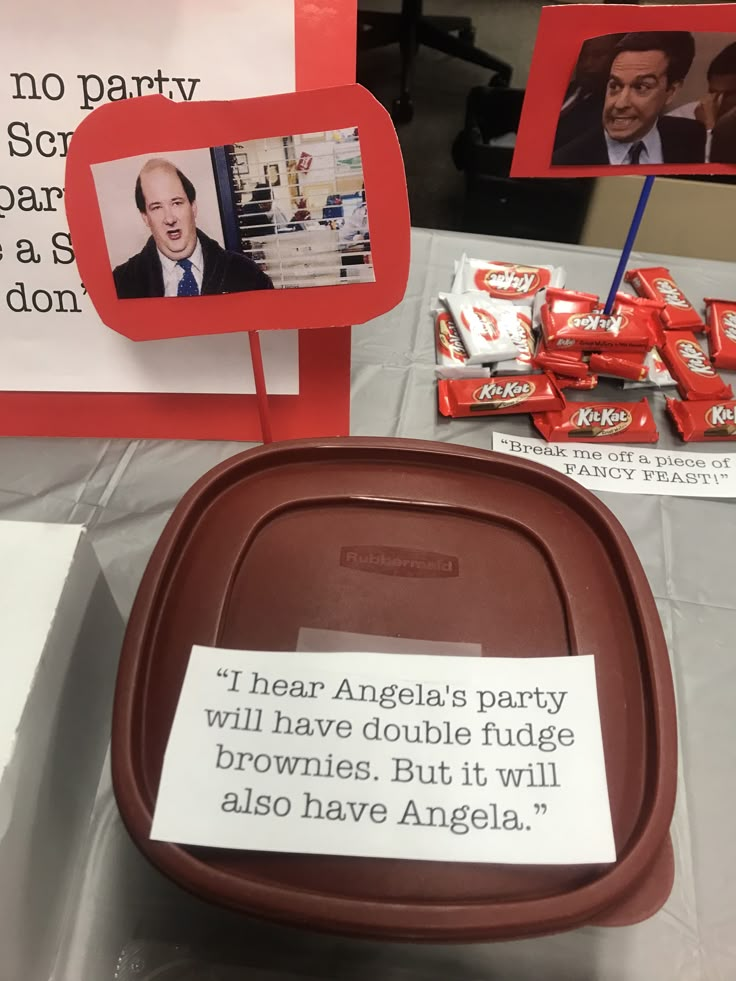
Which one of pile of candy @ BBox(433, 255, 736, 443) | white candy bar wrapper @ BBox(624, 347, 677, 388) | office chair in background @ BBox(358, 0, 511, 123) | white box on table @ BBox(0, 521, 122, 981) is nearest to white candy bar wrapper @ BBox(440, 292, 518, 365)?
pile of candy @ BBox(433, 255, 736, 443)

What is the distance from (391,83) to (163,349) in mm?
1927

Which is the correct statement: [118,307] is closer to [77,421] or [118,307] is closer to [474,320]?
[77,421]

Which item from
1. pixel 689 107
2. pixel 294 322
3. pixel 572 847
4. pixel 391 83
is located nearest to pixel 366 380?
pixel 294 322

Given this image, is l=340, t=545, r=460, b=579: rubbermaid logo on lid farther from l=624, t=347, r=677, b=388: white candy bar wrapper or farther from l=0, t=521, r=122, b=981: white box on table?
l=624, t=347, r=677, b=388: white candy bar wrapper

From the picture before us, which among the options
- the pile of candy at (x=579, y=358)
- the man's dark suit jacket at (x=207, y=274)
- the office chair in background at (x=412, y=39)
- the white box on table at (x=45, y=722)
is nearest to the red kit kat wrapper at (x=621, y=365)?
the pile of candy at (x=579, y=358)

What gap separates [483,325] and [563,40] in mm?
258

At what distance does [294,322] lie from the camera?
48cm

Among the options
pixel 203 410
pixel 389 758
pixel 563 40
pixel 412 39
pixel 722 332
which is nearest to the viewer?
pixel 389 758

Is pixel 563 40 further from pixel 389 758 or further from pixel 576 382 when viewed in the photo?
pixel 389 758

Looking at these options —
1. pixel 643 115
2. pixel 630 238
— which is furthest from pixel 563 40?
pixel 630 238

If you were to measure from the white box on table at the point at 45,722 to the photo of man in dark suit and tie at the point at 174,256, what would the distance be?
17cm

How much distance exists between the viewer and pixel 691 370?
67 cm

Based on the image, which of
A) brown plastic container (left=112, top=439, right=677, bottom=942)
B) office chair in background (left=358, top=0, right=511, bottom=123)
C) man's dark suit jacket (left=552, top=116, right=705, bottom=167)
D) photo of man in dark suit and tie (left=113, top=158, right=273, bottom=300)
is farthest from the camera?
office chair in background (left=358, top=0, right=511, bottom=123)

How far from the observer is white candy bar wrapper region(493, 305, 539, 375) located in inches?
26.2
